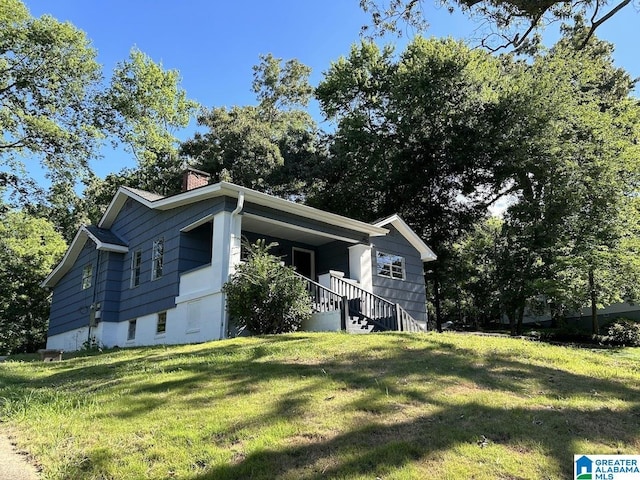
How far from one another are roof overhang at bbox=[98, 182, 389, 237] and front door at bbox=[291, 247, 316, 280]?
2.03 metres

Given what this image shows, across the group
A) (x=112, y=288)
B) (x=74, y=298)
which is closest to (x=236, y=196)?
(x=112, y=288)

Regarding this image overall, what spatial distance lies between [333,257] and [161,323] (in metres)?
5.88

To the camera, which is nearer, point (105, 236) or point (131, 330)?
point (131, 330)

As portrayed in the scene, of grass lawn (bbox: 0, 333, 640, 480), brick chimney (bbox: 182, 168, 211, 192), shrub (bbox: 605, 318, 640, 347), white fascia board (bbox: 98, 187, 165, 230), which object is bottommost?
grass lawn (bbox: 0, 333, 640, 480)

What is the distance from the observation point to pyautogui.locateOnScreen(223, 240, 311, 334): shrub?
11047mm

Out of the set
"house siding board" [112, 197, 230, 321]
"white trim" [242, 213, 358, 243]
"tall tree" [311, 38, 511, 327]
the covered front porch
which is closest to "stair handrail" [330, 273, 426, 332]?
the covered front porch

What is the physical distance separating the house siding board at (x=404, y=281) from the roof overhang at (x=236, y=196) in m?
1.00

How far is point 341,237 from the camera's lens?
50.1 feet

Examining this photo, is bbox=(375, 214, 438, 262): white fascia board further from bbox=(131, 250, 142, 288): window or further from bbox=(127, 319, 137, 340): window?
bbox=(127, 319, 137, 340): window

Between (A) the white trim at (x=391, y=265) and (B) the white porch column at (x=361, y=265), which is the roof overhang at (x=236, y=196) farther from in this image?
(A) the white trim at (x=391, y=265)

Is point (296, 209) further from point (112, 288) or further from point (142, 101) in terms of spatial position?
point (142, 101)

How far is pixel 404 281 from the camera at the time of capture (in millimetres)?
17969

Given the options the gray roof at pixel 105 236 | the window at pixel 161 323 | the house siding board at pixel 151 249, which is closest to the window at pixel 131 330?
the house siding board at pixel 151 249

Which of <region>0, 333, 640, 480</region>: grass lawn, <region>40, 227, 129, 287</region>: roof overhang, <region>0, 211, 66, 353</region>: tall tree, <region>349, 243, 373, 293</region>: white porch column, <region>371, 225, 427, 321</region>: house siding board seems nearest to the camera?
<region>0, 333, 640, 480</region>: grass lawn
